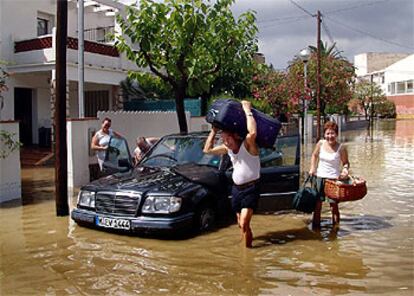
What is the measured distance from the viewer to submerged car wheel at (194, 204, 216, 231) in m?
7.12

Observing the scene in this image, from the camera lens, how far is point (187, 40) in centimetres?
1130

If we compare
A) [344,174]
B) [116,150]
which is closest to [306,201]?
[344,174]

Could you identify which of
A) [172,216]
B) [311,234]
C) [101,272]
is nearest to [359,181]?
[311,234]

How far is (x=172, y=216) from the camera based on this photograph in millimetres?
6676

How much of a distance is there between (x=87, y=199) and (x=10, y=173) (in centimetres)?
367

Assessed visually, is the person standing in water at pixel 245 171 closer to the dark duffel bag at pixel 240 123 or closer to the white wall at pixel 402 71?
the dark duffel bag at pixel 240 123

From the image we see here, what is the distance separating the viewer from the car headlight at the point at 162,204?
6691 millimetres

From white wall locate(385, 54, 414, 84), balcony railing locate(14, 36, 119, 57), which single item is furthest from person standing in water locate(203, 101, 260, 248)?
white wall locate(385, 54, 414, 84)

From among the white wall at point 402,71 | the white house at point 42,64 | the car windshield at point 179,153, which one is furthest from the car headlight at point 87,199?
the white wall at point 402,71

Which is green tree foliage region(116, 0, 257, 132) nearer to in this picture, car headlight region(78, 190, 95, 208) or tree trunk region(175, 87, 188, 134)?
tree trunk region(175, 87, 188, 134)

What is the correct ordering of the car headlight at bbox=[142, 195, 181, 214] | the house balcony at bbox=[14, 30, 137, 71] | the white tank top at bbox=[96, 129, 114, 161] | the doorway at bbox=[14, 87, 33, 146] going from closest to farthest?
the car headlight at bbox=[142, 195, 181, 214] → the white tank top at bbox=[96, 129, 114, 161] → the house balcony at bbox=[14, 30, 137, 71] → the doorway at bbox=[14, 87, 33, 146]

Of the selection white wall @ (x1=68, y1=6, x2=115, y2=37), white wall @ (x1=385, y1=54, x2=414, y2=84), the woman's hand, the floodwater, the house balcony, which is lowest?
the floodwater

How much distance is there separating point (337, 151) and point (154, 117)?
30.9ft

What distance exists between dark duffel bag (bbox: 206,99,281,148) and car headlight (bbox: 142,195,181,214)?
3.84 feet
